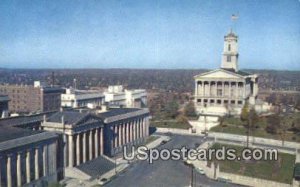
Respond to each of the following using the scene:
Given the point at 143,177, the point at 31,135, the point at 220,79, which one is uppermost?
the point at 220,79

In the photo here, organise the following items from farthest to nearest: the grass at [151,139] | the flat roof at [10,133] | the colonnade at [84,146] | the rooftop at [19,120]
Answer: the grass at [151,139]
the colonnade at [84,146]
the rooftop at [19,120]
the flat roof at [10,133]

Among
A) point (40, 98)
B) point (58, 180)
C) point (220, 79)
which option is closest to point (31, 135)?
point (58, 180)

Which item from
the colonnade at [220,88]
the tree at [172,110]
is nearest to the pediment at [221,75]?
the colonnade at [220,88]

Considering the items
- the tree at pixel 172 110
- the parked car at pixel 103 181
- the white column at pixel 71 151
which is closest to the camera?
the parked car at pixel 103 181

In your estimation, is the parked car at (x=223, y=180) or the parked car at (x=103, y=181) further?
the parked car at (x=223, y=180)

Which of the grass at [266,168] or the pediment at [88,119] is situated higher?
the pediment at [88,119]

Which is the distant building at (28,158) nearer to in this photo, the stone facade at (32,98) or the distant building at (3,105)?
the distant building at (3,105)

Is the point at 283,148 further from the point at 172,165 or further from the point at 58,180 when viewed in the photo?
the point at 58,180
